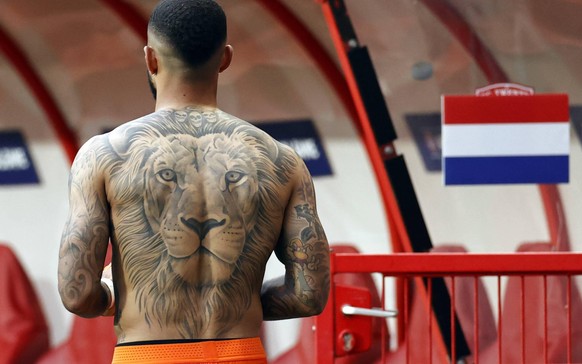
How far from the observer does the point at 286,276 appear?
3111mm

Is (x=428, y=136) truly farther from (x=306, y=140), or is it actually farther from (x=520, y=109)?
(x=306, y=140)

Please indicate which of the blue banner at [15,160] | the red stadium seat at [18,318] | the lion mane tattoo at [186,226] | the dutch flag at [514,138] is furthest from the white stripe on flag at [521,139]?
the lion mane tattoo at [186,226]

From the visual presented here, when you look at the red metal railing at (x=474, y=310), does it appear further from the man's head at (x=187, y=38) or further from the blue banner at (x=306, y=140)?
the man's head at (x=187, y=38)

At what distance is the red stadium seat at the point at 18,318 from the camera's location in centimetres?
763

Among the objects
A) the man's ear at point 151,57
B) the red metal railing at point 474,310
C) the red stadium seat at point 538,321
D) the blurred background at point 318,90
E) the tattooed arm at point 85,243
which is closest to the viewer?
the tattooed arm at point 85,243

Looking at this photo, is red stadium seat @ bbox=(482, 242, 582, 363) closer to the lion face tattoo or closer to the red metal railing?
the red metal railing

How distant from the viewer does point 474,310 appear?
18.1ft

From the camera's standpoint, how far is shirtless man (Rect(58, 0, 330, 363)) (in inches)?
116

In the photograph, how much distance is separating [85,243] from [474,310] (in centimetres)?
290

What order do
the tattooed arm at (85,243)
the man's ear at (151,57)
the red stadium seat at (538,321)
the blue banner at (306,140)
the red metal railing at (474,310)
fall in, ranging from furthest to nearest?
the blue banner at (306,140) < the red stadium seat at (538,321) < the red metal railing at (474,310) < the man's ear at (151,57) < the tattooed arm at (85,243)

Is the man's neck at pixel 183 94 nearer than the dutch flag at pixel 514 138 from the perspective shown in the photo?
Yes

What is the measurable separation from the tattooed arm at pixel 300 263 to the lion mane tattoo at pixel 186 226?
0.08m

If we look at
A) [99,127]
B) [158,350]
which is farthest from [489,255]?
[99,127]

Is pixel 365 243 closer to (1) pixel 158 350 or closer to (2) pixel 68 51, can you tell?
(2) pixel 68 51
